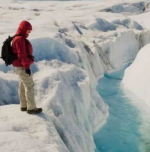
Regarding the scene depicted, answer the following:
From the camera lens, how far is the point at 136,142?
1106 centimetres

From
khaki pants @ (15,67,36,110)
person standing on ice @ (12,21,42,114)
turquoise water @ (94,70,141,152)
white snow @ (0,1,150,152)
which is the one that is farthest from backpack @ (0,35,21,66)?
turquoise water @ (94,70,141,152)

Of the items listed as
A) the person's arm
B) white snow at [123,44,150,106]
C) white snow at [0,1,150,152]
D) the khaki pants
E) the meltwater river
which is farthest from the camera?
white snow at [123,44,150,106]

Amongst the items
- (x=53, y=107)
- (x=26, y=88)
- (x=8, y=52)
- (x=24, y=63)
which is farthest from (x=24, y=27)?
(x=53, y=107)

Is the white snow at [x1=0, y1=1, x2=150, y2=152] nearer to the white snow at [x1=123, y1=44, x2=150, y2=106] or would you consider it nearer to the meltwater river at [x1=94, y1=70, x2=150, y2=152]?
the meltwater river at [x1=94, y1=70, x2=150, y2=152]

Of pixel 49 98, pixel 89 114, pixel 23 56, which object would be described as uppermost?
pixel 23 56

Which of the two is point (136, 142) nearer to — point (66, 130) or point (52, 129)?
point (66, 130)

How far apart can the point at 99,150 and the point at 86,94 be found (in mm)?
2292

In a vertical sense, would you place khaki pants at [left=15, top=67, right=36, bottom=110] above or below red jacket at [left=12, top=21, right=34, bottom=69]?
below

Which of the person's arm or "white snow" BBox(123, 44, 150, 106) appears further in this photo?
"white snow" BBox(123, 44, 150, 106)

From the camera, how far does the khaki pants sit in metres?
6.13

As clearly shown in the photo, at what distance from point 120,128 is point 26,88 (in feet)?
23.4

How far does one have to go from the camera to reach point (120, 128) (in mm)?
12258

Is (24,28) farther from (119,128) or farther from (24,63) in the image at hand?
(119,128)

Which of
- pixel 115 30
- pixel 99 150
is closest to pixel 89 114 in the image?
pixel 99 150
